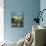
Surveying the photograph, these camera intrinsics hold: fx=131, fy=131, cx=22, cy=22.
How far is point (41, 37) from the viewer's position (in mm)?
2531

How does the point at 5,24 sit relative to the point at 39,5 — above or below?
A: below

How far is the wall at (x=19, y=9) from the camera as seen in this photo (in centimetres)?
535

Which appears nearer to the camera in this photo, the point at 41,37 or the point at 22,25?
the point at 41,37

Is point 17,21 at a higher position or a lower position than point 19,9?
lower

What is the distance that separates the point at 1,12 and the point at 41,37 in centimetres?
322

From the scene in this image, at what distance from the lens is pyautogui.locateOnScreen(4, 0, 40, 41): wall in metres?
5.35

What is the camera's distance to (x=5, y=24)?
536 centimetres

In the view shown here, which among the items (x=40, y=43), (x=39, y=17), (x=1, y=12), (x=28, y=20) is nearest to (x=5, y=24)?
(x=1, y=12)

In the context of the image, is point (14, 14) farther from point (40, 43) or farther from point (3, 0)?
point (40, 43)

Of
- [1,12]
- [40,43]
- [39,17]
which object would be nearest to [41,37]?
[40,43]

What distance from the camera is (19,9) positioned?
5.37 meters

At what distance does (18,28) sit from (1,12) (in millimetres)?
966

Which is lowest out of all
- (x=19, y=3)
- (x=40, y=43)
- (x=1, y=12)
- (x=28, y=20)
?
(x=40, y=43)

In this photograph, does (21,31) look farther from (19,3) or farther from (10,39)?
(19,3)
